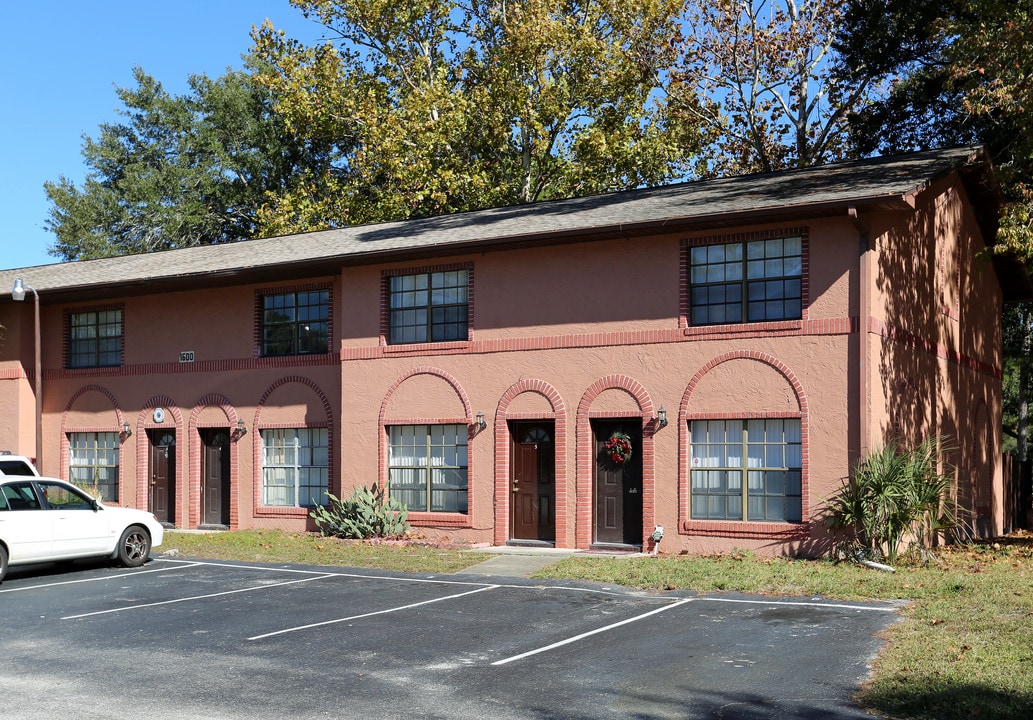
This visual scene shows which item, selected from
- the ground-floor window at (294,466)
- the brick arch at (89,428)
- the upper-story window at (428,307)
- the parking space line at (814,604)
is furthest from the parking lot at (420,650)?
the brick arch at (89,428)

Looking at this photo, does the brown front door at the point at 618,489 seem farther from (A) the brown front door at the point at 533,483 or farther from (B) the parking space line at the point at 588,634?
(B) the parking space line at the point at 588,634

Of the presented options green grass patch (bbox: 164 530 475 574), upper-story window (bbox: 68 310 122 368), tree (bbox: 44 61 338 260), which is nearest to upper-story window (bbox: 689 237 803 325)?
green grass patch (bbox: 164 530 475 574)

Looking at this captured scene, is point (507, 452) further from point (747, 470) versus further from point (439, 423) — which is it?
point (747, 470)

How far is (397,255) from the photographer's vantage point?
2188 centimetres

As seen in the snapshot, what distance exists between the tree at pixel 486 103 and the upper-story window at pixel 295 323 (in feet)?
37.1

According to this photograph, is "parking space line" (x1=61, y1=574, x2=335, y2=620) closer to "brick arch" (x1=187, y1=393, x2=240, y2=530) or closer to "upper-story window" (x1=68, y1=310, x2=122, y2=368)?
"brick arch" (x1=187, y1=393, x2=240, y2=530)

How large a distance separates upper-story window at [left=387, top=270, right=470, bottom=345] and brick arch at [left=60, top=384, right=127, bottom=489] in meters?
8.28

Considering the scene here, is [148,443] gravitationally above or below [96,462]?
above

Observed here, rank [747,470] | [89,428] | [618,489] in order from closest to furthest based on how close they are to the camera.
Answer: [747,470], [618,489], [89,428]

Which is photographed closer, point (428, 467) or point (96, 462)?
point (428, 467)

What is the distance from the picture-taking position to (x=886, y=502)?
17.0 meters

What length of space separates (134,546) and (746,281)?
11021 millimetres

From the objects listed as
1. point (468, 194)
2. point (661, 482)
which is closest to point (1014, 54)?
point (661, 482)

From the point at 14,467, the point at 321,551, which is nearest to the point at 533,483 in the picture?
the point at 321,551
